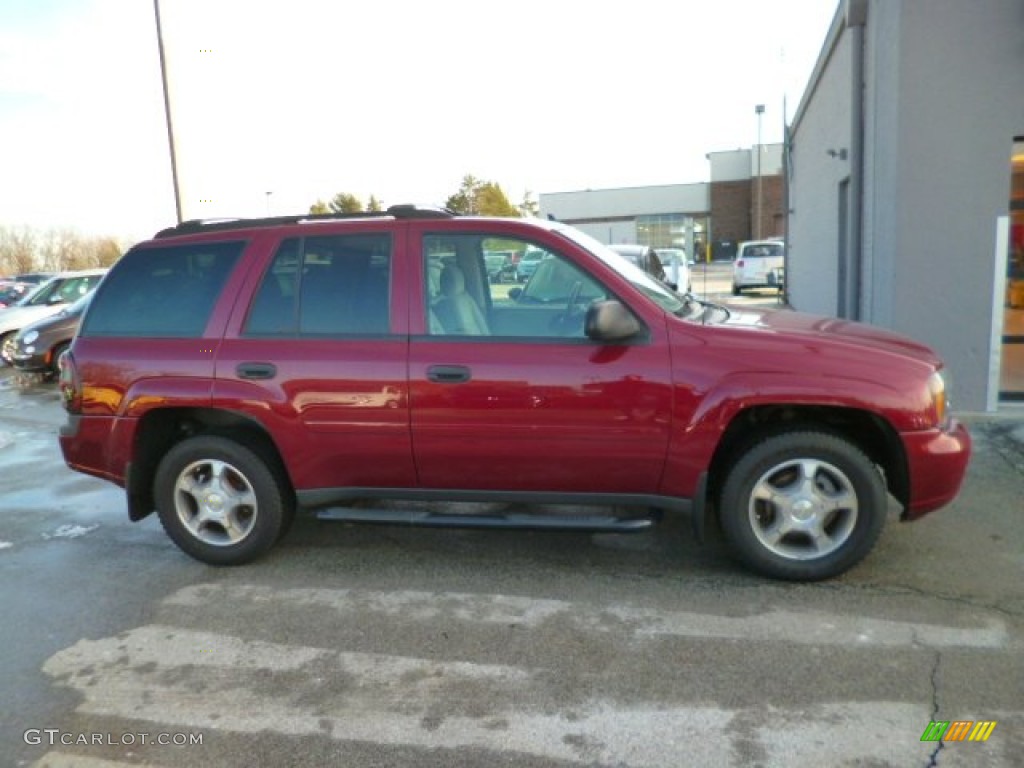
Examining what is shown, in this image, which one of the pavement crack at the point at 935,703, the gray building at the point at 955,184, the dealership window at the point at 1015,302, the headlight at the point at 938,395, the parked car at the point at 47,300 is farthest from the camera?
the parked car at the point at 47,300

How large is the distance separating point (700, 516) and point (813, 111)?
1306cm

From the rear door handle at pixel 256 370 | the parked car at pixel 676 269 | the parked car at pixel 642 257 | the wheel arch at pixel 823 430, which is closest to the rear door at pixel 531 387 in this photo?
the wheel arch at pixel 823 430

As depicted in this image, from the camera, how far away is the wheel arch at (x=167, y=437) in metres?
4.53

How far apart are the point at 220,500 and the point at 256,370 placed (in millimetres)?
825

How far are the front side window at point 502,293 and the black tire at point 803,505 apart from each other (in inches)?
44.5

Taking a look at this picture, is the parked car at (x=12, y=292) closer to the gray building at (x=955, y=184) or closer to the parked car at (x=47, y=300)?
the parked car at (x=47, y=300)

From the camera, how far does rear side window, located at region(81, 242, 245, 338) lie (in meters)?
4.50

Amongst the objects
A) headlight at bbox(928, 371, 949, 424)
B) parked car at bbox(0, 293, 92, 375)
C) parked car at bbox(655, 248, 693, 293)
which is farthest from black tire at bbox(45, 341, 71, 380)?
headlight at bbox(928, 371, 949, 424)

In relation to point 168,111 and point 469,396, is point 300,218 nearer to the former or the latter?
point 469,396

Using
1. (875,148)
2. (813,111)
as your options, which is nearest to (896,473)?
(875,148)

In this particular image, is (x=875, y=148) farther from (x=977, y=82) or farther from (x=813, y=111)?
(x=813, y=111)

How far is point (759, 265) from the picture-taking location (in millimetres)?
24391

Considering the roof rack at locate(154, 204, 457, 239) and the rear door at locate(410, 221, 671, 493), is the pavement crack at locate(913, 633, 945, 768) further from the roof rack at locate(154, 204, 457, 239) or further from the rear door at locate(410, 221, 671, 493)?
the roof rack at locate(154, 204, 457, 239)

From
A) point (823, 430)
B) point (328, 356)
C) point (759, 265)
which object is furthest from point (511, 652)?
point (759, 265)
